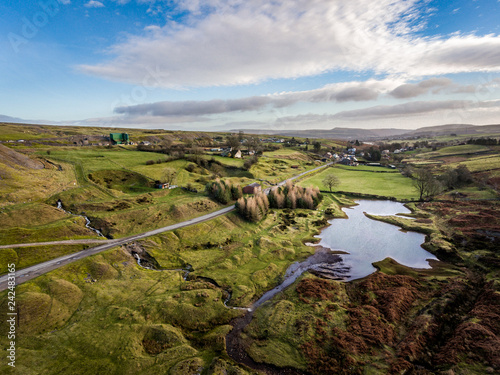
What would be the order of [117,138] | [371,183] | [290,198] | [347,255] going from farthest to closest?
[117,138] → [371,183] → [290,198] → [347,255]

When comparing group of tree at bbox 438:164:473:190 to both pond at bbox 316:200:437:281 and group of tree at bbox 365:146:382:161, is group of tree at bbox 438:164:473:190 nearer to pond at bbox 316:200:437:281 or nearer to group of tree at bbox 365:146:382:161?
pond at bbox 316:200:437:281

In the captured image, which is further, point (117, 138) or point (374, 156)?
point (374, 156)

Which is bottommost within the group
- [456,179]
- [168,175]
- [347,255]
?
[347,255]

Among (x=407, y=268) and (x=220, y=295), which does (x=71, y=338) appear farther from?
(x=407, y=268)

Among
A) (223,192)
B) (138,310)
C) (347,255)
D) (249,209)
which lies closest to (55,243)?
(138,310)

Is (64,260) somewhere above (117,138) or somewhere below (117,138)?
below

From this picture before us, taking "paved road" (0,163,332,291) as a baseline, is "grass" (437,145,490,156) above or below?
above

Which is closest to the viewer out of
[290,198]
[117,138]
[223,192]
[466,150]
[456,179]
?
[223,192]

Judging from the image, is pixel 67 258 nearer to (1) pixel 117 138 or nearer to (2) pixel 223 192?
(2) pixel 223 192

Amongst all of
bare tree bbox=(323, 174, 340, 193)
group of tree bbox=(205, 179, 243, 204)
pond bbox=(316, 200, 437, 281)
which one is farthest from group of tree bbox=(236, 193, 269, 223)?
bare tree bbox=(323, 174, 340, 193)
